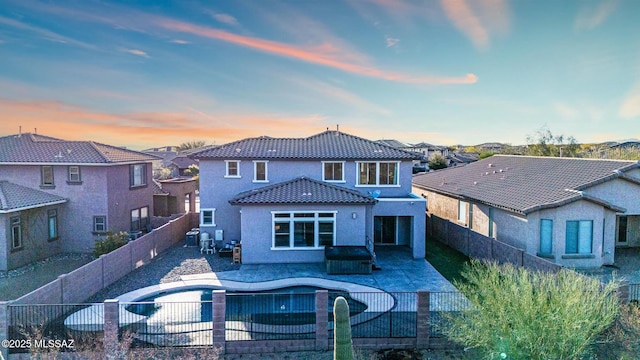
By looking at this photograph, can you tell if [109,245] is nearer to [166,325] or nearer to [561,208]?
[166,325]

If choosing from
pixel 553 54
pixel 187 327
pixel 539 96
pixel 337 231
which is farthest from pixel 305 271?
pixel 539 96

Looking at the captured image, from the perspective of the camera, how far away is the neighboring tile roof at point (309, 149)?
23206 mm

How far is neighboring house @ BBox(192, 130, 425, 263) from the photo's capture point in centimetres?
1997

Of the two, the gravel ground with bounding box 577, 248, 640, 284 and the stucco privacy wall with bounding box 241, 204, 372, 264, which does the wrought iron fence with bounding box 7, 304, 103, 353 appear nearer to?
Result: the stucco privacy wall with bounding box 241, 204, 372, 264

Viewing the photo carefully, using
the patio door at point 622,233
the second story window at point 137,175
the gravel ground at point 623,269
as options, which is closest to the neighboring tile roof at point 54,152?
the second story window at point 137,175

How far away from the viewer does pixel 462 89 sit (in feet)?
94.8

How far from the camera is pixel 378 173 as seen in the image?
2392cm

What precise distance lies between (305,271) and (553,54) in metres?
21.5

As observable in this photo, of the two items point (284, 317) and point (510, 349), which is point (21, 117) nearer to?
point (284, 317)

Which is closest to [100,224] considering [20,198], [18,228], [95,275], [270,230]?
[18,228]

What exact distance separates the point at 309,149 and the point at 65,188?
1512 centimetres

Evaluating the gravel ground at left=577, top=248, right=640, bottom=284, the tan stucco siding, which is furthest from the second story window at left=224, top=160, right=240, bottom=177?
the tan stucco siding

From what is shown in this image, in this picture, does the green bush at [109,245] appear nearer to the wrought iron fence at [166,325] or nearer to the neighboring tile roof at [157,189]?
the wrought iron fence at [166,325]

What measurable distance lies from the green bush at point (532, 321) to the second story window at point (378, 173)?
1397cm
